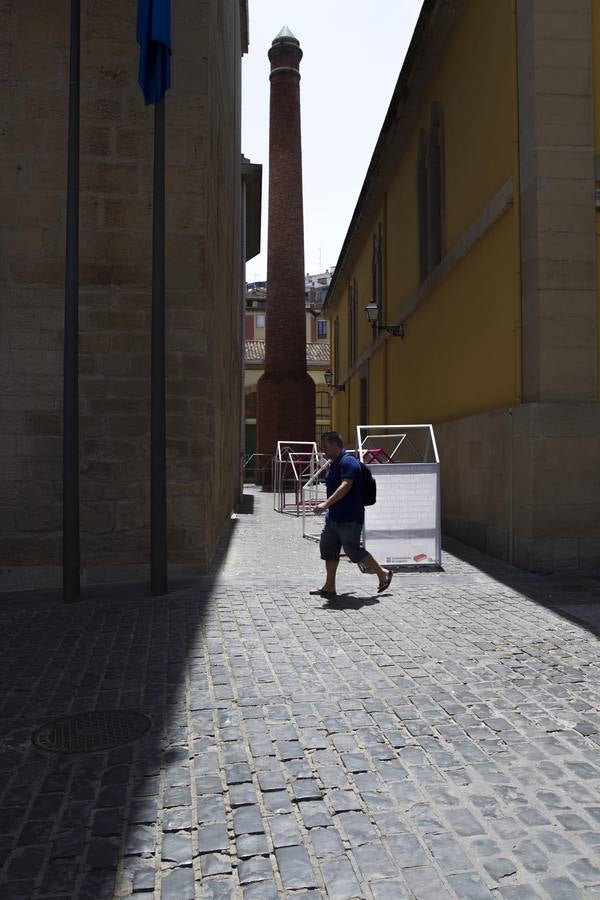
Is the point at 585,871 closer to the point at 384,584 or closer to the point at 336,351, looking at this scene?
the point at 384,584

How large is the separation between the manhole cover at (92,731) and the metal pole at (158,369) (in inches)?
140

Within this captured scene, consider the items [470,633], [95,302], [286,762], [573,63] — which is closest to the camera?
[286,762]

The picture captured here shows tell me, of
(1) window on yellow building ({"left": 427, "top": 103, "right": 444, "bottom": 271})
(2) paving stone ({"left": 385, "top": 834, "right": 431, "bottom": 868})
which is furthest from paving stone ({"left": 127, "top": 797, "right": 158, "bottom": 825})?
(1) window on yellow building ({"left": 427, "top": 103, "right": 444, "bottom": 271})

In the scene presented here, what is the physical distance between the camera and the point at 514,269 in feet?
31.9

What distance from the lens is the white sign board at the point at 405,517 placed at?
9305 millimetres

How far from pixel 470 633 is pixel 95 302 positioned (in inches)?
208

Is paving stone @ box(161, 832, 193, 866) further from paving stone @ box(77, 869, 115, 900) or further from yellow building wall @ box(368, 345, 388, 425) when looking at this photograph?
yellow building wall @ box(368, 345, 388, 425)

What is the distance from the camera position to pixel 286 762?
3656 mm

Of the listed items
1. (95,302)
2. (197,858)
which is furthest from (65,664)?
(95,302)

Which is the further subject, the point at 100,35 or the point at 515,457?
the point at 515,457

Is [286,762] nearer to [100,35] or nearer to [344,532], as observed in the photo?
[344,532]

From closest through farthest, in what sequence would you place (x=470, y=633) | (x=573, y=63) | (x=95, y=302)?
1. (x=470, y=633)
2. (x=95, y=302)
3. (x=573, y=63)

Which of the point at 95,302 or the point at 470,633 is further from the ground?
the point at 95,302

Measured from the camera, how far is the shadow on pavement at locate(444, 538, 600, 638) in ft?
22.4
